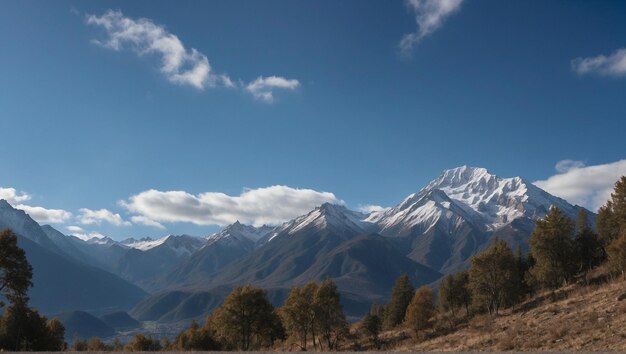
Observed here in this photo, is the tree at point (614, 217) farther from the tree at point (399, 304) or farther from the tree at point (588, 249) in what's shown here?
the tree at point (399, 304)

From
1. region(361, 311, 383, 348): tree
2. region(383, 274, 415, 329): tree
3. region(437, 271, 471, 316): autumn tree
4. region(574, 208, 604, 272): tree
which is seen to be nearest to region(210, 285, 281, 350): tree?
region(361, 311, 383, 348): tree

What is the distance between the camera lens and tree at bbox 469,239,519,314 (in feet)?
275

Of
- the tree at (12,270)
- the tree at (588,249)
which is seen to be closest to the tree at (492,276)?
the tree at (588,249)

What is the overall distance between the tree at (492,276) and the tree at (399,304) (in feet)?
96.7

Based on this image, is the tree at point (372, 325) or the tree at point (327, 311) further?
the tree at point (372, 325)

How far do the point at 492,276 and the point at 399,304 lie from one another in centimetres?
3575

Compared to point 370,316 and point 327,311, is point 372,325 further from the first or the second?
point 327,311

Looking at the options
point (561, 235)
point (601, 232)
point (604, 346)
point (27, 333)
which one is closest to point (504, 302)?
point (561, 235)

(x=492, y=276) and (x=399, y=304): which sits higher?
(x=492, y=276)

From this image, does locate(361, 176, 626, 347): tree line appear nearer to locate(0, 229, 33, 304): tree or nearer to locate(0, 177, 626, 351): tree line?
locate(0, 177, 626, 351): tree line

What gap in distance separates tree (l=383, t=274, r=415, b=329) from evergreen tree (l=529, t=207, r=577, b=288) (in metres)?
37.4

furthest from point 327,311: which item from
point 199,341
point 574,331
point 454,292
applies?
point 574,331

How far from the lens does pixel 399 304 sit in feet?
378

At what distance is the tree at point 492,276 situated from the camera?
83812mm
